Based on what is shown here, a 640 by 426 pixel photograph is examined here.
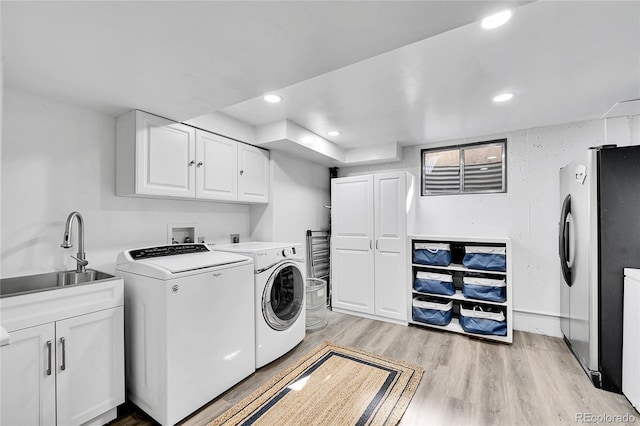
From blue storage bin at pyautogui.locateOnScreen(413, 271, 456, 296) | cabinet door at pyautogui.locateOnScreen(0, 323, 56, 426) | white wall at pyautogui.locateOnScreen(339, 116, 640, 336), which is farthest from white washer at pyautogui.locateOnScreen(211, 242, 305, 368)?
white wall at pyautogui.locateOnScreen(339, 116, 640, 336)

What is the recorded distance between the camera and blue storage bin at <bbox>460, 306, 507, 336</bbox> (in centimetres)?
285

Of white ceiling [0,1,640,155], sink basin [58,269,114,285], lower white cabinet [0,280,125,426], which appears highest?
white ceiling [0,1,640,155]

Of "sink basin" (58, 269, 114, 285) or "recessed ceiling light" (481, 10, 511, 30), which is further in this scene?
"sink basin" (58, 269, 114, 285)

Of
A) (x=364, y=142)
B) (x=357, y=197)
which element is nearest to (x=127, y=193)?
(x=357, y=197)

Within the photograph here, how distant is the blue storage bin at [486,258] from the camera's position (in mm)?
2902

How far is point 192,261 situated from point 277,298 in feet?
3.02

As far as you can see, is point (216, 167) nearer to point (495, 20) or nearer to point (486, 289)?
point (495, 20)

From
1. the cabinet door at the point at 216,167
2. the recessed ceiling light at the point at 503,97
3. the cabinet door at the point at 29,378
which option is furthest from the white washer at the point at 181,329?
the recessed ceiling light at the point at 503,97

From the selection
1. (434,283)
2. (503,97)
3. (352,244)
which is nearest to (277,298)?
(352,244)

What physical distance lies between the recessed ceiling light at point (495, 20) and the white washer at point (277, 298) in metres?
2.11

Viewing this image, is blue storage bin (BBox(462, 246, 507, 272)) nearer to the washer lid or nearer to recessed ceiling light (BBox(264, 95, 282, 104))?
the washer lid

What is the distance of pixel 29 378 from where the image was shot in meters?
1.46

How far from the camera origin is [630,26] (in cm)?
149

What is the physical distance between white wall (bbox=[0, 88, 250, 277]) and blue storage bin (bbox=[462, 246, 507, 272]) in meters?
3.08
